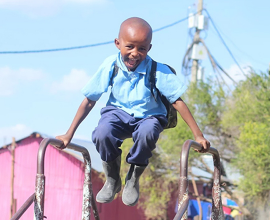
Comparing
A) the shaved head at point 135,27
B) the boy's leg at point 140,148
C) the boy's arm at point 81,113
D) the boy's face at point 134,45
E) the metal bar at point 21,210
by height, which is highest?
the shaved head at point 135,27

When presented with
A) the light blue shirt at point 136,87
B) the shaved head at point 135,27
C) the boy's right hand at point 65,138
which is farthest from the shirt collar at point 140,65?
the boy's right hand at point 65,138

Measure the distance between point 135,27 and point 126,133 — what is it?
2.60 ft

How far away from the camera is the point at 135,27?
3.55 metres

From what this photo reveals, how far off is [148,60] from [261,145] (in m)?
10.8

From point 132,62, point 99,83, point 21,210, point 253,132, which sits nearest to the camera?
point 21,210

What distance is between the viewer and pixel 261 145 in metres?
14.0

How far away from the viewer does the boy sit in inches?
141

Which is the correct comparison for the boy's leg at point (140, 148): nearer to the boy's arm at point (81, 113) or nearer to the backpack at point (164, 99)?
the backpack at point (164, 99)

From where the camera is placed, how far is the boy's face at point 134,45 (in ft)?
11.6

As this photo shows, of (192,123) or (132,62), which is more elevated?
(132,62)

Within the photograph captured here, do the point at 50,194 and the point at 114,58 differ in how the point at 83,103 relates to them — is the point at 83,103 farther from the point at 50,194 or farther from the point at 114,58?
the point at 50,194

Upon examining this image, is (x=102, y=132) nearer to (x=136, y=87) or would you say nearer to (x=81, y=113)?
(x=81, y=113)

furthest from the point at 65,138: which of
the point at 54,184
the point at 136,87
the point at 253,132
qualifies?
the point at 54,184

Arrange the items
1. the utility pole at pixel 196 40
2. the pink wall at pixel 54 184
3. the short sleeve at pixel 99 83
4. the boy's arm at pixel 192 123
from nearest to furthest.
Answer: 1. the boy's arm at pixel 192 123
2. the short sleeve at pixel 99 83
3. the pink wall at pixel 54 184
4. the utility pole at pixel 196 40
